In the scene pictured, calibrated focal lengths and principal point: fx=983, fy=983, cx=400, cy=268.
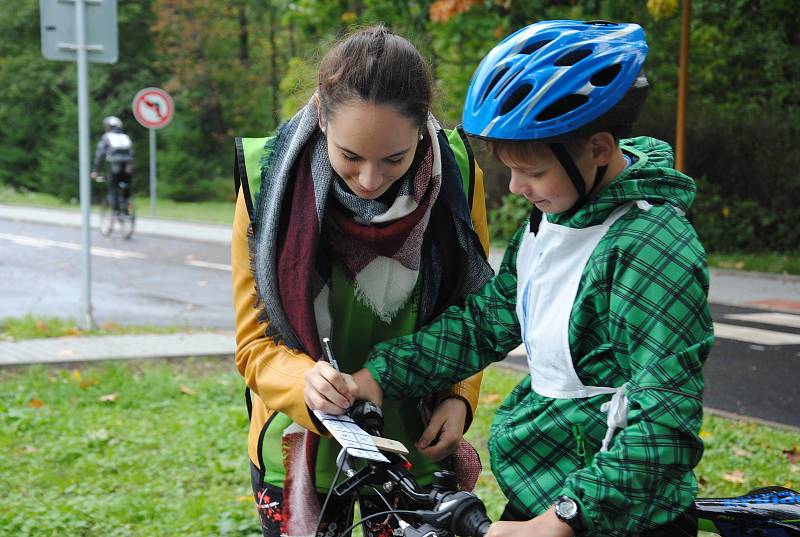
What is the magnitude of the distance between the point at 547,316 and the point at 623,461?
13.1 inches

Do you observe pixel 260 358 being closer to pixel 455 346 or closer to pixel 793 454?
pixel 455 346

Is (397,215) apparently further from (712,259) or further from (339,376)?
(712,259)

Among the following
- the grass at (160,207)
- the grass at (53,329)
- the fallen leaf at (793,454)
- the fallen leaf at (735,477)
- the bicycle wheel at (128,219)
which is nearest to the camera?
the fallen leaf at (735,477)

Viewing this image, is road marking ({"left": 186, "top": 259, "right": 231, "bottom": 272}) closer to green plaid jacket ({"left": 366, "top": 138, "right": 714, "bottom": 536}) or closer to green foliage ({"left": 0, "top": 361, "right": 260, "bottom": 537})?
green foliage ({"left": 0, "top": 361, "right": 260, "bottom": 537})

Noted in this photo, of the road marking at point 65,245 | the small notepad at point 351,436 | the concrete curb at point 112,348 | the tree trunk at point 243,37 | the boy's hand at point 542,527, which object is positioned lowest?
the road marking at point 65,245

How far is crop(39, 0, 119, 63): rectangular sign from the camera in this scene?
8.58m

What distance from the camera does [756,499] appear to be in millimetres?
1974

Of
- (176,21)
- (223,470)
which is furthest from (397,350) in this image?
(176,21)

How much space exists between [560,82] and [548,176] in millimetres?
167

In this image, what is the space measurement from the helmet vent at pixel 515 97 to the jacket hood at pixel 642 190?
0.22 metres

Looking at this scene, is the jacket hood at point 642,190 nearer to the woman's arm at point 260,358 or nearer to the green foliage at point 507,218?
the woman's arm at point 260,358

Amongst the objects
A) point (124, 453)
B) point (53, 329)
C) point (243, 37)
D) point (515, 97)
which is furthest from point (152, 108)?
point (243, 37)

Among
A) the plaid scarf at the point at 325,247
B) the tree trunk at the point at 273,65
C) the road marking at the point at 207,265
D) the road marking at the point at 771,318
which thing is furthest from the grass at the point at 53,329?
the tree trunk at the point at 273,65

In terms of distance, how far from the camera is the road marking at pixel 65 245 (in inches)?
625
